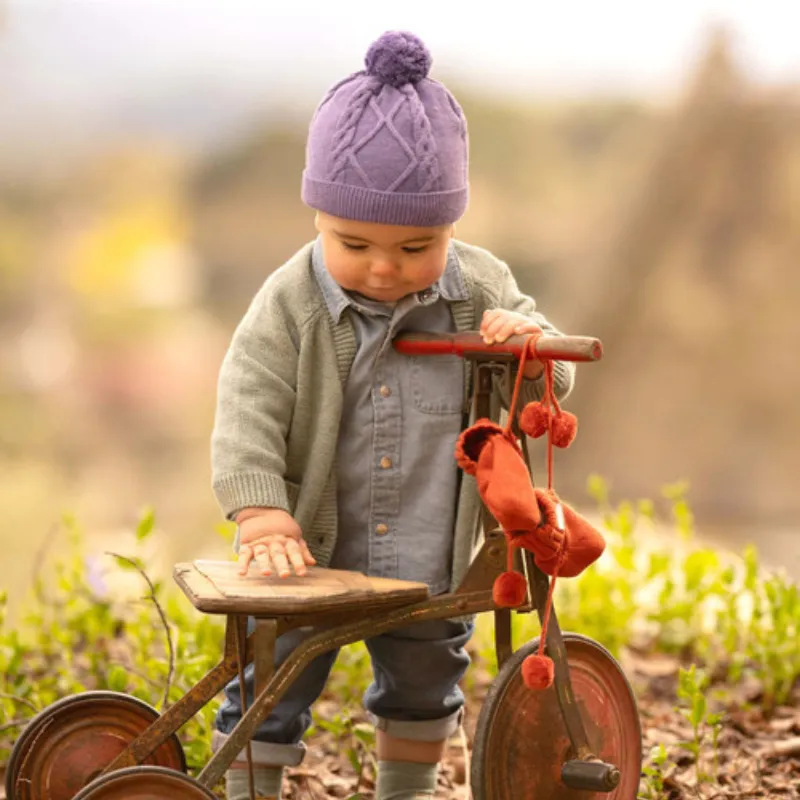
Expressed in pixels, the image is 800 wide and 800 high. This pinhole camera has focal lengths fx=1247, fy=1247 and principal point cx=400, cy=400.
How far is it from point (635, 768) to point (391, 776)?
459mm

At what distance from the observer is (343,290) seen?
2.12 metres

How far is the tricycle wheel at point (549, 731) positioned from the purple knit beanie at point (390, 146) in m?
0.74

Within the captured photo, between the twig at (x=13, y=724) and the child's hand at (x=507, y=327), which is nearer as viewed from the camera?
the child's hand at (x=507, y=327)

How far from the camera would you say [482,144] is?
19.5ft

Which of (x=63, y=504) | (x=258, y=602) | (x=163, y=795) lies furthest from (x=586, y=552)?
(x=63, y=504)

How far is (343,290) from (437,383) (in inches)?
9.0

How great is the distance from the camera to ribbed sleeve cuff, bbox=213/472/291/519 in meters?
2.00

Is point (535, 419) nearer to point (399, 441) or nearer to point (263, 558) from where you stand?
point (399, 441)

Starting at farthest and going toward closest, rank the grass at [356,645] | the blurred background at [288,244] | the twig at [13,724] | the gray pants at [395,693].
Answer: the blurred background at [288,244] → the grass at [356,645] → the twig at [13,724] → the gray pants at [395,693]

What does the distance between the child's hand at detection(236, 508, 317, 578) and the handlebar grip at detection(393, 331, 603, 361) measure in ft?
1.18

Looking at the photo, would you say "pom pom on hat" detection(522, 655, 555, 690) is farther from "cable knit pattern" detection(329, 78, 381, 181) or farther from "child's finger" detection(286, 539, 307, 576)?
"cable knit pattern" detection(329, 78, 381, 181)

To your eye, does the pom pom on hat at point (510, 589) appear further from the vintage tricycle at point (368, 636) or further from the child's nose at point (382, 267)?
the child's nose at point (382, 267)

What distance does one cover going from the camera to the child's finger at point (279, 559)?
6.29 feet

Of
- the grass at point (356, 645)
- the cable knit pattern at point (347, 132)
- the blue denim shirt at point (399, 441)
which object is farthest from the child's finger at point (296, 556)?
the grass at point (356, 645)
